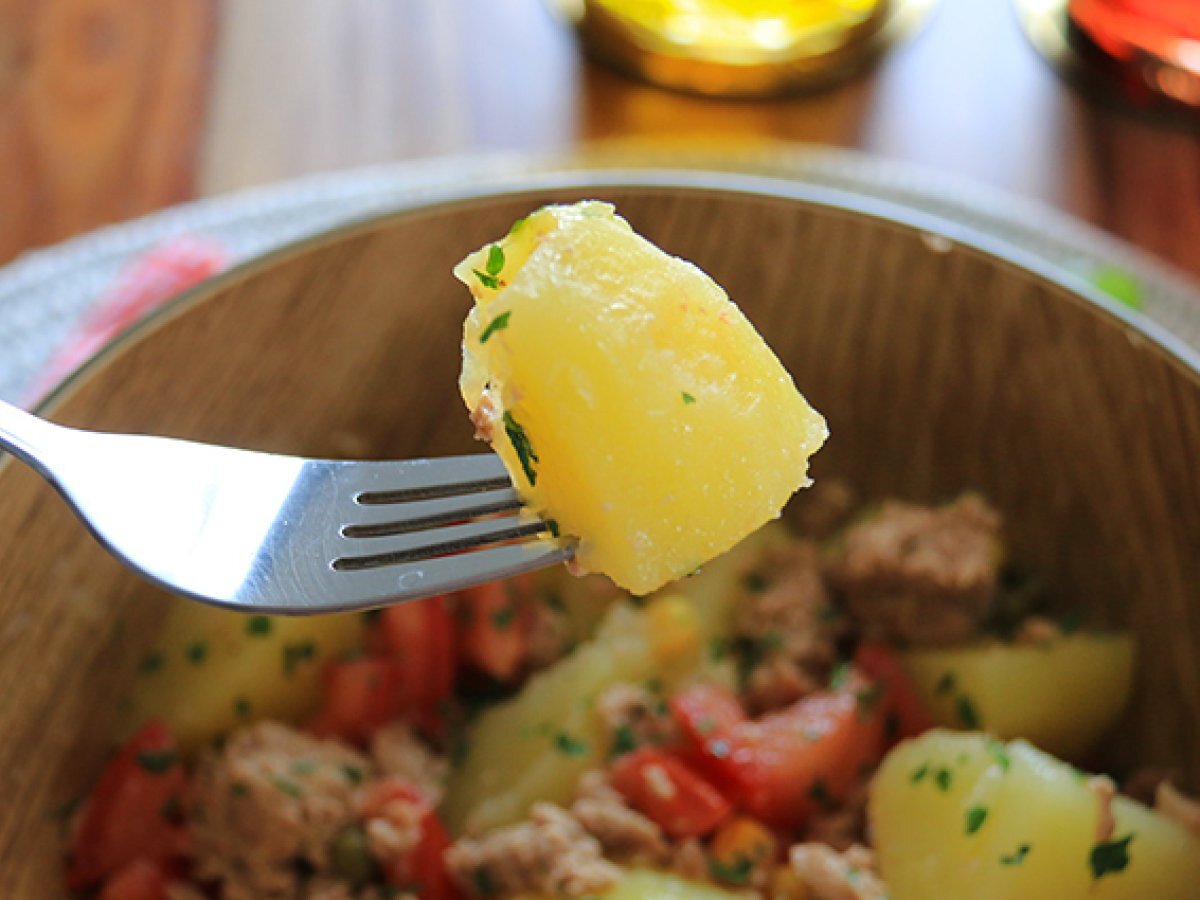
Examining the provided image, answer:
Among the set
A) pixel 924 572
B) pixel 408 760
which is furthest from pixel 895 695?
pixel 408 760

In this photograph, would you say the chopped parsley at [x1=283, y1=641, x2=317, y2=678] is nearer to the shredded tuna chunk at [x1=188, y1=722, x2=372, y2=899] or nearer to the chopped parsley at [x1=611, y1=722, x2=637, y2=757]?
the shredded tuna chunk at [x1=188, y1=722, x2=372, y2=899]

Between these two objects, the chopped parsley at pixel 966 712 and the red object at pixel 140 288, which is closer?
the chopped parsley at pixel 966 712

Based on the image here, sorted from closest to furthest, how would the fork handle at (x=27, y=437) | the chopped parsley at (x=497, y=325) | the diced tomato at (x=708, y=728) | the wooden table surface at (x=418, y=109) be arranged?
the chopped parsley at (x=497, y=325) → the fork handle at (x=27, y=437) → the diced tomato at (x=708, y=728) → the wooden table surface at (x=418, y=109)

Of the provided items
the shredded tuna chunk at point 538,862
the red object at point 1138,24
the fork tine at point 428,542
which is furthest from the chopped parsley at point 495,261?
the red object at point 1138,24

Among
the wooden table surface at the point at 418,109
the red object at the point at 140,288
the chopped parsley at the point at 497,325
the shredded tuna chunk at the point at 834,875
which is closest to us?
the chopped parsley at the point at 497,325

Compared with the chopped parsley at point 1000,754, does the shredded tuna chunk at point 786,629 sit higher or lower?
lower

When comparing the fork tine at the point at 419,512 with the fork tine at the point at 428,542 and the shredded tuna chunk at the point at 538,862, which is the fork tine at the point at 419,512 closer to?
the fork tine at the point at 428,542
